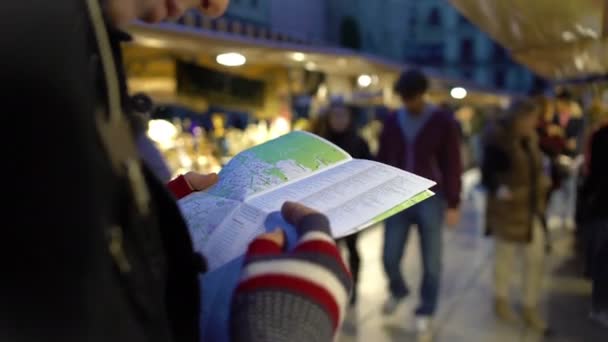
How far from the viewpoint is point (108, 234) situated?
442 millimetres

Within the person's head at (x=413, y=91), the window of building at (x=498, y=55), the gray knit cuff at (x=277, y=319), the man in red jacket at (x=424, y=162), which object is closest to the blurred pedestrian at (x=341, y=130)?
the man in red jacket at (x=424, y=162)

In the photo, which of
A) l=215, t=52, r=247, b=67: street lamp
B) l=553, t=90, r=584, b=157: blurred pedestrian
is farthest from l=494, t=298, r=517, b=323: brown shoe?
l=553, t=90, r=584, b=157: blurred pedestrian

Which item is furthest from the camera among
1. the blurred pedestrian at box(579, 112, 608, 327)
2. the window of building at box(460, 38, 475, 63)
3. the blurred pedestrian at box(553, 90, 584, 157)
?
the window of building at box(460, 38, 475, 63)

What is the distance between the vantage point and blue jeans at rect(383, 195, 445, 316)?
131 inches

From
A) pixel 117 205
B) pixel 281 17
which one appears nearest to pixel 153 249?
pixel 117 205

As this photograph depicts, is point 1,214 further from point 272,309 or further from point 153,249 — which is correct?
point 272,309

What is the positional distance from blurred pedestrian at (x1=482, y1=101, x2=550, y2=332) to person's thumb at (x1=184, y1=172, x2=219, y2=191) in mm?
2841

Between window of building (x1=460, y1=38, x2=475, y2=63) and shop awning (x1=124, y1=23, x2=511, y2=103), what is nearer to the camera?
shop awning (x1=124, y1=23, x2=511, y2=103)

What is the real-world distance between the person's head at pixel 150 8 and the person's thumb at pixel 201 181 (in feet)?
1.02

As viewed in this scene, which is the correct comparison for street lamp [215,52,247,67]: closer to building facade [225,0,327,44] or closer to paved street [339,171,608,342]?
building facade [225,0,327,44]

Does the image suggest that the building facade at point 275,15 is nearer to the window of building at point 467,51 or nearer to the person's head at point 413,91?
the person's head at point 413,91

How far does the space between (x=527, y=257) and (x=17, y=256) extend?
11.8ft

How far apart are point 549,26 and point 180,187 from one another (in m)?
2.78

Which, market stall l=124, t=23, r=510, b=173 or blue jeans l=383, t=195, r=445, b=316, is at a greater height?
market stall l=124, t=23, r=510, b=173
